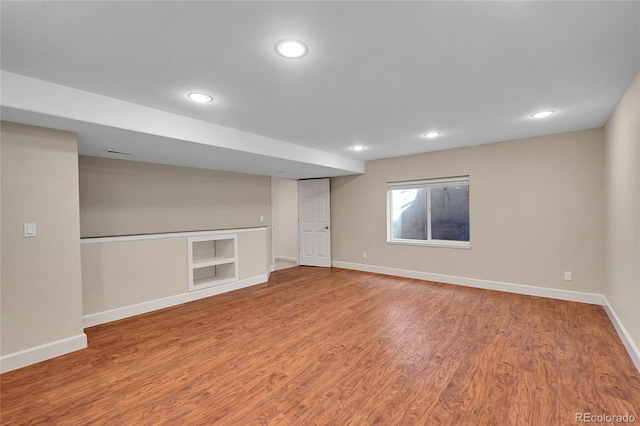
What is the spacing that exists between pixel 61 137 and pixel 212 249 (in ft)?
9.01

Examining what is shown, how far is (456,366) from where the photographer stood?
2.35 m

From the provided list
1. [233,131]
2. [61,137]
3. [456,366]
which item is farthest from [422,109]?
[61,137]

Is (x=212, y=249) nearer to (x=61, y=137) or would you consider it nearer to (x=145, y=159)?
(x=145, y=159)

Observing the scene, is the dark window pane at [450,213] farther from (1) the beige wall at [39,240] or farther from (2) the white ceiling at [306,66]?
(1) the beige wall at [39,240]

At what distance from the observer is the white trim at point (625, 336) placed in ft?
7.52

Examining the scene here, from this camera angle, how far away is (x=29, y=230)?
96.9 inches

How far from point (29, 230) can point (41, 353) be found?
108 centimetres

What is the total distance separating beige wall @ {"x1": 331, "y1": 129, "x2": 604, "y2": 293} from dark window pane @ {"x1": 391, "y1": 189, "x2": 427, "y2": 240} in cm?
32

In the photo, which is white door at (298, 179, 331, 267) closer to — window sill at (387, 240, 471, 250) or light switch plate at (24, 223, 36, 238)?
window sill at (387, 240, 471, 250)

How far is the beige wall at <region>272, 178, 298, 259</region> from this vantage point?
7.67 metres

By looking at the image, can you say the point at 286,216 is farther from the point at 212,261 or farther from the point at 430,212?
the point at 430,212

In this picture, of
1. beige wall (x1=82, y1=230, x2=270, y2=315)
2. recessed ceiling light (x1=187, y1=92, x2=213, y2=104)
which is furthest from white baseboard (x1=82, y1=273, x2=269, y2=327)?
recessed ceiling light (x1=187, y1=92, x2=213, y2=104)

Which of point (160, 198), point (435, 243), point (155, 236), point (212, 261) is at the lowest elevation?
point (212, 261)

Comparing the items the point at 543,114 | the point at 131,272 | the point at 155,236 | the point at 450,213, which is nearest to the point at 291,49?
the point at 543,114
